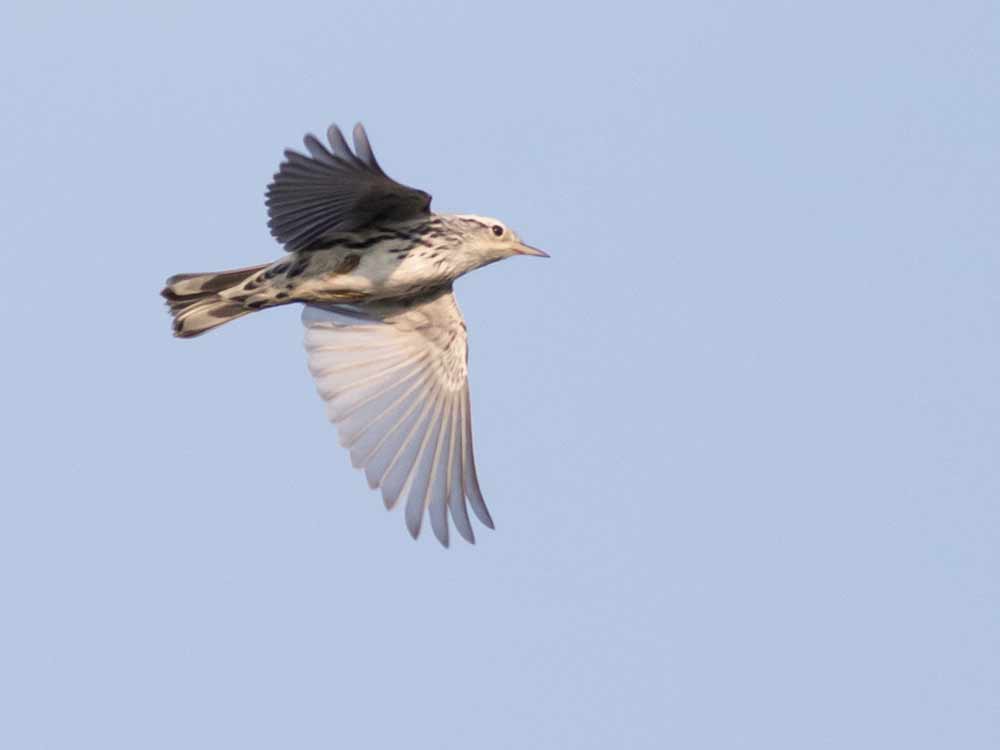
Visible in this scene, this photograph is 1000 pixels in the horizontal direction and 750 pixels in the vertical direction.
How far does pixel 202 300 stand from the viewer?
42.3 feet

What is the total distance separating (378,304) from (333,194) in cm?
161

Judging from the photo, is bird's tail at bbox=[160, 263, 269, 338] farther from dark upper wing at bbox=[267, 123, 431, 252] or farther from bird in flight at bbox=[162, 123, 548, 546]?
dark upper wing at bbox=[267, 123, 431, 252]

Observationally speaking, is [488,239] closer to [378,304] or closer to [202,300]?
[378,304]

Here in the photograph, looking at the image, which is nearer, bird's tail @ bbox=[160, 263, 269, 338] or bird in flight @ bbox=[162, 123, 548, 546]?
bird in flight @ bbox=[162, 123, 548, 546]

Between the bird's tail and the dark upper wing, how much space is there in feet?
1.54

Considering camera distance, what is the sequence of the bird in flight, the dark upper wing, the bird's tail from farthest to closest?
the bird's tail, the bird in flight, the dark upper wing

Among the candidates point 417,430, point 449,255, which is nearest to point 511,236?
point 449,255

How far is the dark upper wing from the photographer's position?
37.9ft

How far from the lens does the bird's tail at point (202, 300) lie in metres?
12.9

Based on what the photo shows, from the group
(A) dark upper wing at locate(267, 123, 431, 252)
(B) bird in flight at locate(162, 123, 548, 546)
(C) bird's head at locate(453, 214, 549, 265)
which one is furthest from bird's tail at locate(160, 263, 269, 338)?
(C) bird's head at locate(453, 214, 549, 265)

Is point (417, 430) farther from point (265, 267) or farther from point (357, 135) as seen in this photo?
point (357, 135)

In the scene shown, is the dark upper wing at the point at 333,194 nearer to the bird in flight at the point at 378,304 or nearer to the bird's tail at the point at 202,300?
the bird in flight at the point at 378,304

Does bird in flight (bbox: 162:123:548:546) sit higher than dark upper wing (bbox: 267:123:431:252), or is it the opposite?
dark upper wing (bbox: 267:123:431:252)

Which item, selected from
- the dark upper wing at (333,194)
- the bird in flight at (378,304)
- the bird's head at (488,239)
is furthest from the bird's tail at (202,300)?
the bird's head at (488,239)
